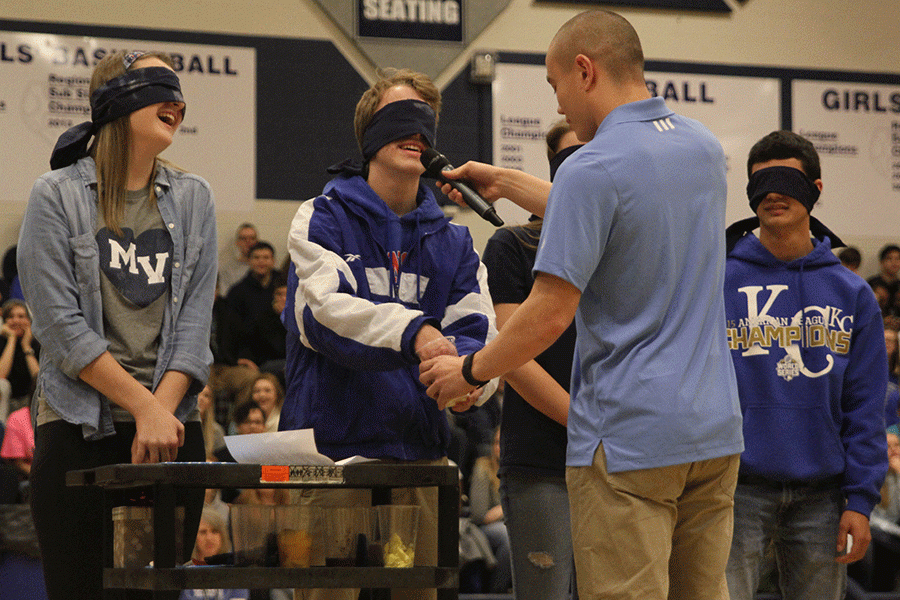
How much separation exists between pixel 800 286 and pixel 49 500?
2228 mm

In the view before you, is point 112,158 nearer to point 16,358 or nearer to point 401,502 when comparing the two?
point 401,502

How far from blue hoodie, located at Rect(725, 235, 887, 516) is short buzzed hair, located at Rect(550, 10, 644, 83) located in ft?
3.67

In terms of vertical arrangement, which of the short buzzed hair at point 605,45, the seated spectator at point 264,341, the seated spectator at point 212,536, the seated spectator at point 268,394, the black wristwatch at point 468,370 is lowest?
the seated spectator at point 212,536

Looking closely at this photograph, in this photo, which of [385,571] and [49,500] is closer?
[385,571]

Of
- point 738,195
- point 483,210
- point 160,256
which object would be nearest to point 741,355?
point 483,210

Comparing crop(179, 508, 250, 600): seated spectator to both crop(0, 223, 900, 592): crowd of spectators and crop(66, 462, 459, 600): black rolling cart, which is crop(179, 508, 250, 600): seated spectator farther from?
crop(66, 462, 459, 600): black rolling cart

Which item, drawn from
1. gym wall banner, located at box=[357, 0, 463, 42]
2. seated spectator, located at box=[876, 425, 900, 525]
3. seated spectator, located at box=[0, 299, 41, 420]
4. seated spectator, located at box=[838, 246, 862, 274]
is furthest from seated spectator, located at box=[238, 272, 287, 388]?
seated spectator, located at box=[838, 246, 862, 274]

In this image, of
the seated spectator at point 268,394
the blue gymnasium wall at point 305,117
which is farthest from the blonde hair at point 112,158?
the blue gymnasium wall at point 305,117

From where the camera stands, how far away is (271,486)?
2090 mm

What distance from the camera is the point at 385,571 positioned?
2.07 meters

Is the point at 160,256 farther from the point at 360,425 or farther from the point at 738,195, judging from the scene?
the point at 738,195

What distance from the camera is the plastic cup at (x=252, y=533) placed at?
2104mm

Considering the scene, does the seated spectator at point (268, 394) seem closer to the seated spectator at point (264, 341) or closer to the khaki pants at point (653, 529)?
the seated spectator at point (264, 341)

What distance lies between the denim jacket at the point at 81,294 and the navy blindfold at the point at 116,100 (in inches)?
1.6
